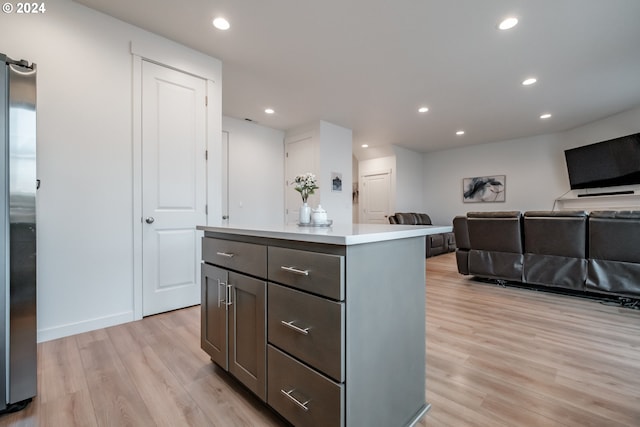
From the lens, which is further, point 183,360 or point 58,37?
point 58,37

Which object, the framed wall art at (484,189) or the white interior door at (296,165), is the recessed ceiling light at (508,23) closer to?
the white interior door at (296,165)

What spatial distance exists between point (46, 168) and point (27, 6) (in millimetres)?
A: 1208

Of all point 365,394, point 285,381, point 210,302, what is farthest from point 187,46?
point 365,394

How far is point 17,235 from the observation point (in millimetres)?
1334

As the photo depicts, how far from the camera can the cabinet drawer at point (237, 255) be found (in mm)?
1283

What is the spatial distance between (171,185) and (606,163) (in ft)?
23.8

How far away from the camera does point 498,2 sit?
7.41 feet

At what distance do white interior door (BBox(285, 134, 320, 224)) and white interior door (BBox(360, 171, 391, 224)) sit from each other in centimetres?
269

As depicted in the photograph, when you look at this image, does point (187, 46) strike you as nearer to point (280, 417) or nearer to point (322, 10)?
point (322, 10)

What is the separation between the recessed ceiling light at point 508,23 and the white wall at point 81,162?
334cm

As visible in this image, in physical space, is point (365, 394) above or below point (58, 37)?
below

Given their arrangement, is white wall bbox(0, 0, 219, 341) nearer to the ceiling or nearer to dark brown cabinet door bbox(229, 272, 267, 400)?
the ceiling

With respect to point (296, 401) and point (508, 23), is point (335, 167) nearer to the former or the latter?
point (508, 23)

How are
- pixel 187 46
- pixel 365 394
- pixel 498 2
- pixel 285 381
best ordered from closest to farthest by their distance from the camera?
pixel 365 394, pixel 285 381, pixel 498 2, pixel 187 46
